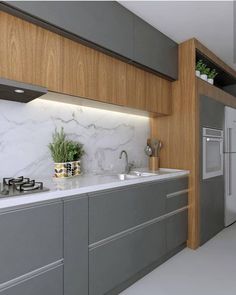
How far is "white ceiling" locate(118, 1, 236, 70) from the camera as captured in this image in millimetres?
2025

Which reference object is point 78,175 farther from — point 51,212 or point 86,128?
point 51,212

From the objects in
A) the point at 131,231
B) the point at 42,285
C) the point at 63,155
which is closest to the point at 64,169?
the point at 63,155

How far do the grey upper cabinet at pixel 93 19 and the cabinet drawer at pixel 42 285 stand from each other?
152cm

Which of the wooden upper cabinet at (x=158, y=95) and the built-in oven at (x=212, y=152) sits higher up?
the wooden upper cabinet at (x=158, y=95)

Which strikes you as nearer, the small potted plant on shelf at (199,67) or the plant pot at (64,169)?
the plant pot at (64,169)

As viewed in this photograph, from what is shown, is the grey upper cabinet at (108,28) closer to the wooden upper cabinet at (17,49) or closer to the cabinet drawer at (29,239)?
the wooden upper cabinet at (17,49)

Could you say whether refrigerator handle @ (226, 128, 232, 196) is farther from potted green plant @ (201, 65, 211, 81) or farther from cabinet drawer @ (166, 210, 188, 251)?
cabinet drawer @ (166, 210, 188, 251)

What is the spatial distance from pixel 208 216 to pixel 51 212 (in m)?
2.16

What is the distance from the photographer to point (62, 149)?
1915mm

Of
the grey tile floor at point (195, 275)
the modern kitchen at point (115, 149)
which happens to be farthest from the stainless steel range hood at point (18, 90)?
the grey tile floor at point (195, 275)

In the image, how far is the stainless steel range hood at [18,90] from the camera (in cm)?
130

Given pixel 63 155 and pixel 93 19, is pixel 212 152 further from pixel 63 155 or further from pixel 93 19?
pixel 93 19

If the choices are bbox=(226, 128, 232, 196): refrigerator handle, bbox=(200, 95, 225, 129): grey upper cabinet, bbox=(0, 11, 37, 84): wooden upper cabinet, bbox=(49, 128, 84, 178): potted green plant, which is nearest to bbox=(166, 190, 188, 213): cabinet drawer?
bbox=(200, 95, 225, 129): grey upper cabinet

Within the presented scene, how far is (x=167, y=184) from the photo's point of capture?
7.34ft
